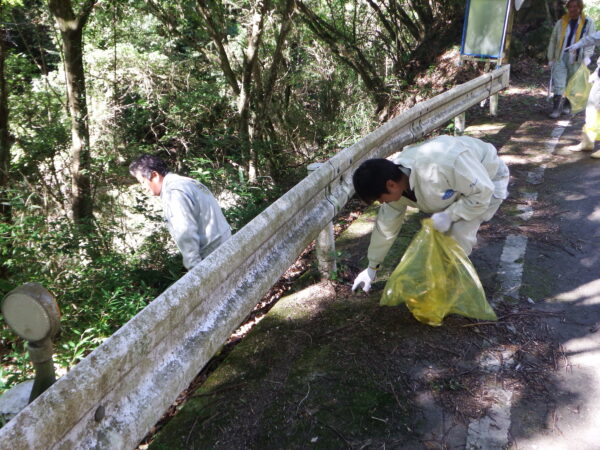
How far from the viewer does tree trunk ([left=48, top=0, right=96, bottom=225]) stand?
6.27 meters

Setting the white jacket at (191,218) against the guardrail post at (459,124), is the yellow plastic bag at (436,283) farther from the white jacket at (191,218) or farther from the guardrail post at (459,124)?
the guardrail post at (459,124)

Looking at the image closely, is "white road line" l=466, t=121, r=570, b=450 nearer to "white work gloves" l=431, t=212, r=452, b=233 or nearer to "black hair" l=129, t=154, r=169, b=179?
"white work gloves" l=431, t=212, r=452, b=233

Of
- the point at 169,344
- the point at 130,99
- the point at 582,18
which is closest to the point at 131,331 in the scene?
the point at 169,344

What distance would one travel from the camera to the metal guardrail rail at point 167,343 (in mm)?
1237

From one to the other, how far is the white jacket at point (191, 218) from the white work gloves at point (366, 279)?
1031 millimetres

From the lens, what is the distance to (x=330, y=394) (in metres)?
2.32

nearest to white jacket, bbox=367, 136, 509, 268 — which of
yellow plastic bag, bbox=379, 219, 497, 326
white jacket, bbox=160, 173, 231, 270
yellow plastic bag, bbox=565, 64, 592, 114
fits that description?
yellow plastic bag, bbox=379, 219, 497, 326

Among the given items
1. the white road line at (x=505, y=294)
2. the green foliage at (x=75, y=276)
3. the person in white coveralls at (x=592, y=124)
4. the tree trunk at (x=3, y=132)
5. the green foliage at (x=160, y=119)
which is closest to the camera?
the white road line at (x=505, y=294)

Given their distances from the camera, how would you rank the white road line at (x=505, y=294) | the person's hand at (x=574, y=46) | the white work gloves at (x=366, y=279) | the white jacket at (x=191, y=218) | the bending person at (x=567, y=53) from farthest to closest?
the bending person at (x=567, y=53)
the person's hand at (x=574, y=46)
the white jacket at (x=191, y=218)
the white work gloves at (x=366, y=279)
the white road line at (x=505, y=294)

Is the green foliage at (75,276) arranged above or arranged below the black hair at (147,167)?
below

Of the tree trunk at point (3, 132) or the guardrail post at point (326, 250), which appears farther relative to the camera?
the tree trunk at point (3, 132)

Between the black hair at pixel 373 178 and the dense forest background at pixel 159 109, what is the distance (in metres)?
2.08

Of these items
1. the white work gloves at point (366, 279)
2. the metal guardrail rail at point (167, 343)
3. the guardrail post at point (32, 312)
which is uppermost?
the guardrail post at point (32, 312)

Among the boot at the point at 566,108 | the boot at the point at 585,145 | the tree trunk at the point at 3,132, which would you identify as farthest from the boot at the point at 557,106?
the tree trunk at the point at 3,132
